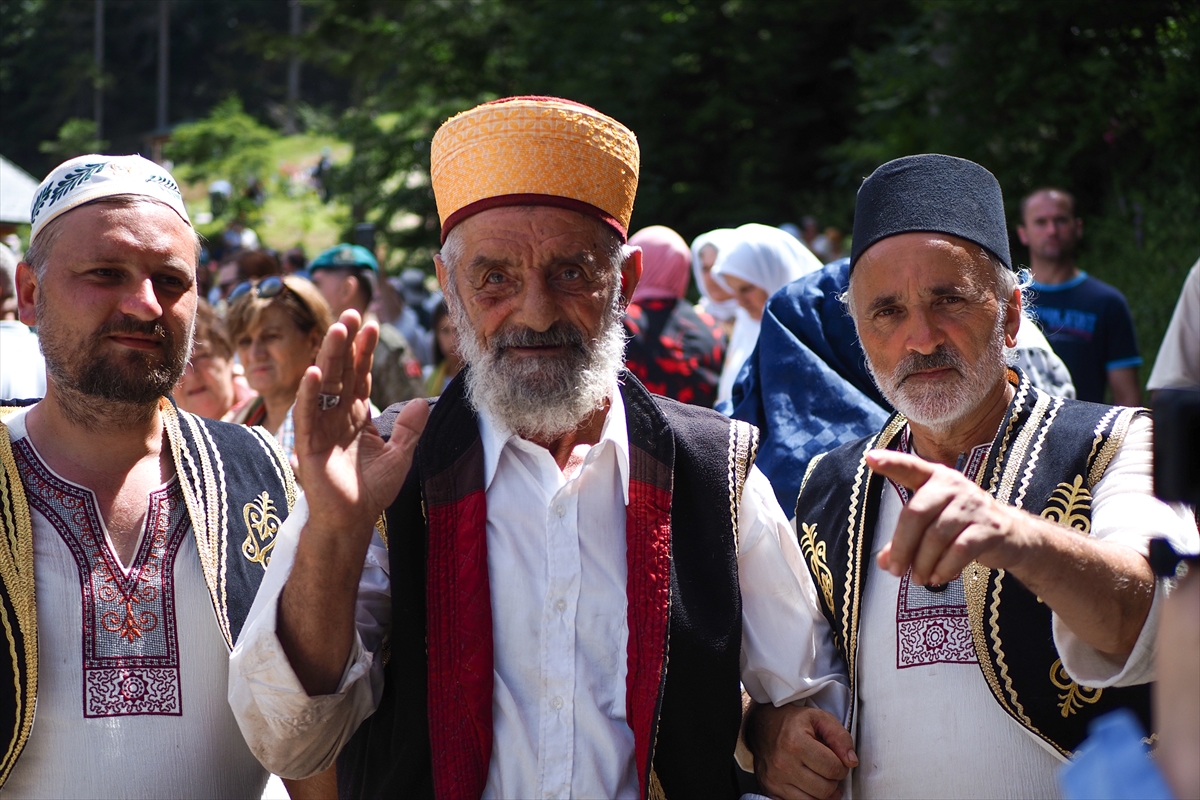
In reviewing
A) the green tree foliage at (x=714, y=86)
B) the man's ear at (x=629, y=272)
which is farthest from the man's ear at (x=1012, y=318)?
the green tree foliage at (x=714, y=86)

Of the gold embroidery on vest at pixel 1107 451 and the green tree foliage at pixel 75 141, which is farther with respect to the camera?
the green tree foliage at pixel 75 141

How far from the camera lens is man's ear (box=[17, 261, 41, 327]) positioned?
2.71 meters

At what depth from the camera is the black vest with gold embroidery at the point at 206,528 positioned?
237 centimetres

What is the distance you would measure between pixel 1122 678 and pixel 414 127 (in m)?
17.7

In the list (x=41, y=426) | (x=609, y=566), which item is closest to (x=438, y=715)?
(x=609, y=566)

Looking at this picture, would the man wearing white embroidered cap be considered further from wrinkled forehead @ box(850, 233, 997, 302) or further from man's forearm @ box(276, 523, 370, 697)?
wrinkled forehead @ box(850, 233, 997, 302)

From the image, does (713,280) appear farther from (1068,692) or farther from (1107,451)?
(1068,692)

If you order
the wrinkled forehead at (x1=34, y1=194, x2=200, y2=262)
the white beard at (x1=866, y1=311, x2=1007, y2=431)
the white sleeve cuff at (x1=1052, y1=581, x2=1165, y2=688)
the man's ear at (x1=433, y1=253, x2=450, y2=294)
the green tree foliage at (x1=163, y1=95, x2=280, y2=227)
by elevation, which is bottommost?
the white sleeve cuff at (x1=1052, y1=581, x2=1165, y2=688)

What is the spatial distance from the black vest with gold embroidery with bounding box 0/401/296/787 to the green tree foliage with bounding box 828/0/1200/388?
22.7 feet

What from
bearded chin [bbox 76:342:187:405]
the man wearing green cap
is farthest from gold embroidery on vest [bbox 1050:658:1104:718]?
the man wearing green cap

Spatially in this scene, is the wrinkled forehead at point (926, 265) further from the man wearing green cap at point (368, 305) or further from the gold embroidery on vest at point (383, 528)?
the man wearing green cap at point (368, 305)

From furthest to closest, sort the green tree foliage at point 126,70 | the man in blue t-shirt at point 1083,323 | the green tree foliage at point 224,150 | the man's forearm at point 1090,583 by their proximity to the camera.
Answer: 1. the green tree foliage at point 126,70
2. the green tree foliage at point 224,150
3. the man in blue t-shirt at point 1083,323
4. the man's forearm at point 1090,583

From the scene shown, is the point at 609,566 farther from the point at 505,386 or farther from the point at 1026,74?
the point at 1026,74

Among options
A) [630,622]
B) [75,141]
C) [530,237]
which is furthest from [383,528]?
[75,141]
